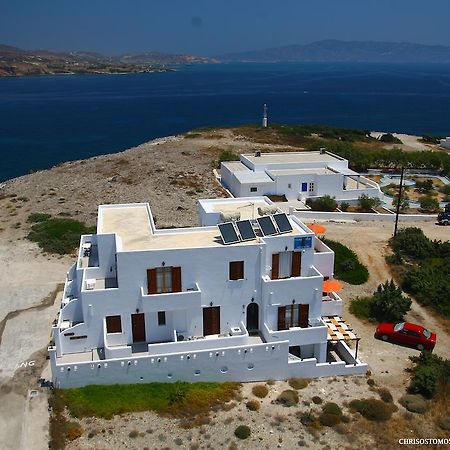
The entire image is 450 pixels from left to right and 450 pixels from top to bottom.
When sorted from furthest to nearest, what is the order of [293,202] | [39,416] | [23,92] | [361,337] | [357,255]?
[23,92], [293,202], [357,255], [361,337], [39,416]

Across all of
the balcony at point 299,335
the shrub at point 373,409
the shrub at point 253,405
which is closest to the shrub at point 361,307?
the balcony at point 299,335

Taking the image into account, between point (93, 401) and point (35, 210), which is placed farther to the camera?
point (35, 210)

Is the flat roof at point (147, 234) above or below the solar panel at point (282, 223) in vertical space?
below

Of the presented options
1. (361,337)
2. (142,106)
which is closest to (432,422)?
(361,337)

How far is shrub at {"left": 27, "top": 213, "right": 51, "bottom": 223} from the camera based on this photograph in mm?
39594

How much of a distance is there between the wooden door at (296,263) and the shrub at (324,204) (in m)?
20.5

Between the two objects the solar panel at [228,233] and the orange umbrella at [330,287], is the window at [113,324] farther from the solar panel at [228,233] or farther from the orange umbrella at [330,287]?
the orange umbrella at [330,287]

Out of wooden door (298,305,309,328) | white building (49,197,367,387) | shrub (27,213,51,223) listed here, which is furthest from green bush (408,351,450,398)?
shrub (27,213,51,223)

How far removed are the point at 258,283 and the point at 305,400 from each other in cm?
500

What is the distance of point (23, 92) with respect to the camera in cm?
19312

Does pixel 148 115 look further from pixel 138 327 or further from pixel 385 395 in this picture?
pixel 385 395

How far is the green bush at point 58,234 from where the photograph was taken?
33959mm

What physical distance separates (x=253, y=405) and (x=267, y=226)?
7419 mm

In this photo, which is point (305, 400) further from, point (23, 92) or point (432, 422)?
point (23, 92)
